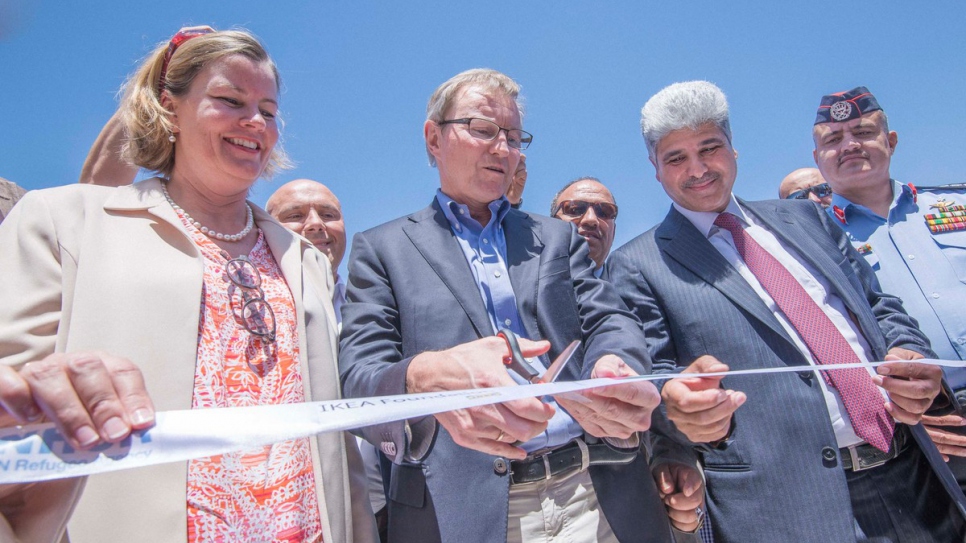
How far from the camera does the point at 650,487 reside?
7.28ft

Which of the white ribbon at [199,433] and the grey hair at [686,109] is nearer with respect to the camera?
the white ribbon at [199,433]

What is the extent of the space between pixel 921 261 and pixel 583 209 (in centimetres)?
263

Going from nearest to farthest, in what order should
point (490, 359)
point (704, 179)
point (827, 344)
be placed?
point (490, 359) → point (827, 344) → point (704, 179)

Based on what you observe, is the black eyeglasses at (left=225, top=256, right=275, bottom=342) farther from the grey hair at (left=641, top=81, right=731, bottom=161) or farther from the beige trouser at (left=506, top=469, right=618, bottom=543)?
the grey hair at (left=641, top=81, right=731, bottom=161)

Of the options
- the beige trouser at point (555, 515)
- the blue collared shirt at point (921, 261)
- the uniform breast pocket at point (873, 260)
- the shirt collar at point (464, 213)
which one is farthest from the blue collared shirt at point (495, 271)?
the uniform breast pocket at point (873, 260)

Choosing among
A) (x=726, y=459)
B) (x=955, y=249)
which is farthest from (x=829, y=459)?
(x=955, y=249)

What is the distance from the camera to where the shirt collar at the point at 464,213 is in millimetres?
2594

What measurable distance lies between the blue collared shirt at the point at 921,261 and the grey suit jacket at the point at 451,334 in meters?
2.19

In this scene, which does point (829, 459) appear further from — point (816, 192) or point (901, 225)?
point (816, 192)

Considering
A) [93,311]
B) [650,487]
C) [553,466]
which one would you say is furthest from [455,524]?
[93,311]

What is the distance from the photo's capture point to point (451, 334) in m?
2.15

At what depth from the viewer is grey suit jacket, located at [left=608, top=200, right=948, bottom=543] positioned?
2361mm

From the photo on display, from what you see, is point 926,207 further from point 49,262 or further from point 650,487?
point 49,262

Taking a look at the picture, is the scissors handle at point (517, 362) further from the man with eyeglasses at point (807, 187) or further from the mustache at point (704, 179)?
the man with eyeglasses at point (807, 187)
